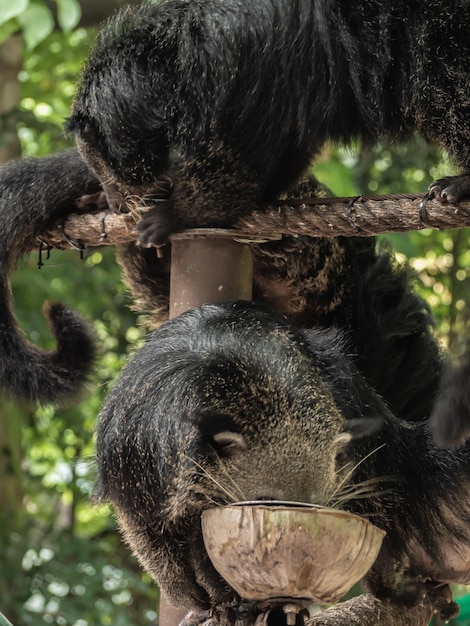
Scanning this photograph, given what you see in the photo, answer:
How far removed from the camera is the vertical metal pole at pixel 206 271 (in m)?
1.48

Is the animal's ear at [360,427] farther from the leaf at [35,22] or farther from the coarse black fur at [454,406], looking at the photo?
the leaf at [35,22]

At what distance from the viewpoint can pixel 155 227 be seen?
58.7 inches

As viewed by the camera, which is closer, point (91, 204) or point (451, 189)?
point (451, 189)

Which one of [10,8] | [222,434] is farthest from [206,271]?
[10,8]

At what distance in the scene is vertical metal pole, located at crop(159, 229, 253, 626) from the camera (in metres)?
1.48

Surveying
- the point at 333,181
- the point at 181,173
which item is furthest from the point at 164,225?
the point at 333,181

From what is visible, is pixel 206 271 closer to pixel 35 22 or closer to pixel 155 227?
pixel 155 227

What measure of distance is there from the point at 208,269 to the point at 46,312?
37cm

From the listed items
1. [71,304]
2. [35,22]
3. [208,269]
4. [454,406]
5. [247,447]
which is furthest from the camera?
[71,304]

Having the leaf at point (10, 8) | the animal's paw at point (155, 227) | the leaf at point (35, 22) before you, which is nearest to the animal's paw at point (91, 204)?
the animal's paw at point (155, 227)

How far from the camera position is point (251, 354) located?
4.16ft

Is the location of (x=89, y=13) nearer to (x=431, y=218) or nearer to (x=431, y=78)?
(x=431, y=78)

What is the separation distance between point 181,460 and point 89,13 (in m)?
2.29

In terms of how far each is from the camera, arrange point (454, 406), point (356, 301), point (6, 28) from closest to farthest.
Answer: point (454, 406), point (356, 301), point (6, 28)
